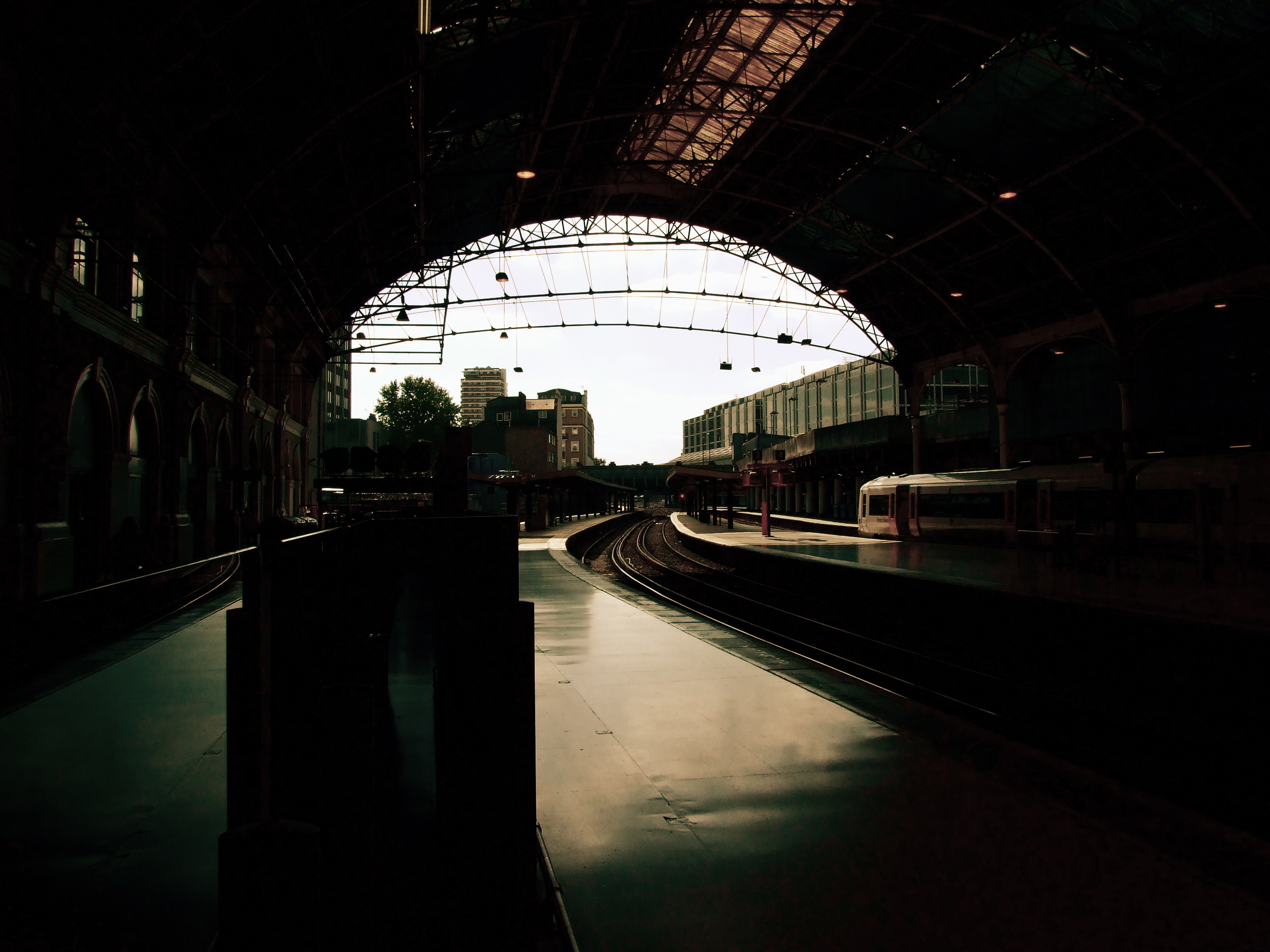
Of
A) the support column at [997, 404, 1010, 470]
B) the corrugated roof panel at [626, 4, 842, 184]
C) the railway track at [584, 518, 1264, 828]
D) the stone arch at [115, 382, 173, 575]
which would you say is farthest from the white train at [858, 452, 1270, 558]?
the stone arch at [115, 382, 173, 575]

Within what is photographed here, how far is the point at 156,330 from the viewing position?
20.3 meters

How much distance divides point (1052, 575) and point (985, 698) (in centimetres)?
1036

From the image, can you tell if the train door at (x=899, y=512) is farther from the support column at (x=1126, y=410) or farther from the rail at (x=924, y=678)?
the rail at (x=924, y=678)

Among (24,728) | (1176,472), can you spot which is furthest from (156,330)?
(1176,472)

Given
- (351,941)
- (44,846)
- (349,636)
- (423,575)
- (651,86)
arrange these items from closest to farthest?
(351,941), (349,636), (44,846), (423,575), (651,86)

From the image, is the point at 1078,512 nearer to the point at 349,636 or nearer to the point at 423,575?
the point at 423,575

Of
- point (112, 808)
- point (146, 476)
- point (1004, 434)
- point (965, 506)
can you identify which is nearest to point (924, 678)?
point (112, 808)

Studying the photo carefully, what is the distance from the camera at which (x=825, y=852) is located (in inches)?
165

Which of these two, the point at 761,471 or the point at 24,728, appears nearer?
the point at 24,728

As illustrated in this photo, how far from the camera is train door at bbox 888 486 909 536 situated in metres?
31.2

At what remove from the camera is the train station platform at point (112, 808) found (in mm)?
3488

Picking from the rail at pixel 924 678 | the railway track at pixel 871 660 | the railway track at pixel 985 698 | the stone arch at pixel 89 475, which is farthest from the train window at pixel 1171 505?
the stone arch at pixel 89 475

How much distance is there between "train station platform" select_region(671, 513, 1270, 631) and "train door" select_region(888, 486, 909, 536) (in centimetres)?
100

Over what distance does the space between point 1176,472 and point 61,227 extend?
2598 cm
